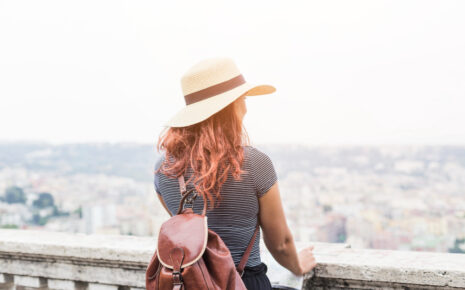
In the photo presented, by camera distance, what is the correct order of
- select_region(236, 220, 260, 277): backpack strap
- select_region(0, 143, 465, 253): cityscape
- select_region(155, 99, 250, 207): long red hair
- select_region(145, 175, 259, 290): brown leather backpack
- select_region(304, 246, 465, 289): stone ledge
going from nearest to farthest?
select_region(145, 175, 259, 290): brown leather backpack
select_region(155, 99, 250, 207): long red hair
select_region(236, 220, 260, 277): backpack strap
select_region(304, 246, 465, 289): stone ledge
select_region(0, 143, 465, 253): cityscape

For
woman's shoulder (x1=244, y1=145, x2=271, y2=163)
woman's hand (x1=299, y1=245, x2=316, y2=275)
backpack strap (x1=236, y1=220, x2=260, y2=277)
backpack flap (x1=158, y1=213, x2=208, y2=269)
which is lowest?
woman's hand (x1=299, y1=245, x2=316, y2=275)

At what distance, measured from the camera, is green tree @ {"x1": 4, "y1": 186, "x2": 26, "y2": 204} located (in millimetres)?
21750

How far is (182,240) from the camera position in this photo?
163cm

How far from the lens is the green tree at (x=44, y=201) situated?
65.1ft

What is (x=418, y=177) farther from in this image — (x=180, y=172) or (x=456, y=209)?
(x=180, y=172)

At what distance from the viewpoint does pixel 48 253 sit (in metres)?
2.87

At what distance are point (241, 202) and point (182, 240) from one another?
0.86 feet

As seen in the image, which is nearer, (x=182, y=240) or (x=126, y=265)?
(x=182, y=240)

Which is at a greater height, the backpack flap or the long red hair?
the long red hair

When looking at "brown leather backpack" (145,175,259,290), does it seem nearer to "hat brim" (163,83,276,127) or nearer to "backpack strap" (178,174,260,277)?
"backpack strap" (178,174,260,277)

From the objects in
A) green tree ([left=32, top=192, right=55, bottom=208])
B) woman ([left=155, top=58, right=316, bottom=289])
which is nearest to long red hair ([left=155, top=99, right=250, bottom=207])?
woman ([left=155, top=58, right=316, bottom=289])

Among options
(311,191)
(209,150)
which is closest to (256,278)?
(209,150)

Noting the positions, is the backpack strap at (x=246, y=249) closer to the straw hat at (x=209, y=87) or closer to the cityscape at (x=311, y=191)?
the straw hat at (x=209, y=87)

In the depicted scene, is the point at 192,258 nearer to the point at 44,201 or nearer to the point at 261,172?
the point at 261,172
